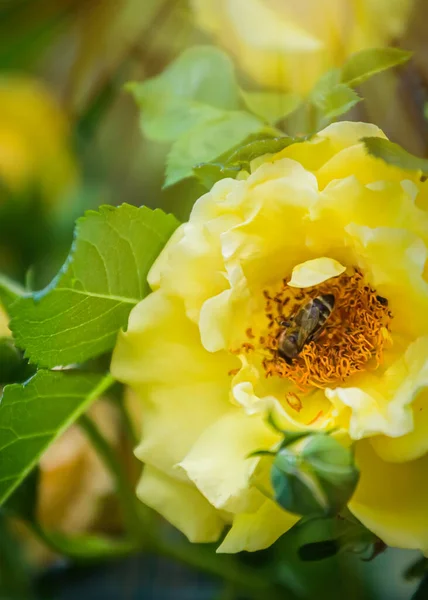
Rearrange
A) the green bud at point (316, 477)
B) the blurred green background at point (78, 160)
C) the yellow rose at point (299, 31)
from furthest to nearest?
the blurred green background at point (78, 160) < the yellow rose at point (299, 31) < the green bud at point (316, 477)

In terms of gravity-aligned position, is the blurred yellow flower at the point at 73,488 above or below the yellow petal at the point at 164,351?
below

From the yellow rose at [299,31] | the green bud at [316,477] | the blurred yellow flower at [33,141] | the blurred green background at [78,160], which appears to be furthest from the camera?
the blurred yellow flower at [33,141]

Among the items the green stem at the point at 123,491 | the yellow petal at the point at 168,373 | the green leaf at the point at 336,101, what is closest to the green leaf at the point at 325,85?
the green leaf at the point at 336,101

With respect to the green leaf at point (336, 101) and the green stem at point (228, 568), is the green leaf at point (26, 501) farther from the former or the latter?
the green leaf at point (336, 101)

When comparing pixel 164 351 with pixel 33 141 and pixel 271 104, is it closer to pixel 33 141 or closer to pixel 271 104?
pixel 271 104

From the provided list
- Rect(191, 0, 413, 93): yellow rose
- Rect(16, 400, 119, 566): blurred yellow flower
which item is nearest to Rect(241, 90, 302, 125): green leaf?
Rect(191, 0, 413, 93): yellow rose

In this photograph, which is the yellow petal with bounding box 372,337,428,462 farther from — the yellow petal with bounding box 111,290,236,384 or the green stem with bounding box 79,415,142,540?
the green stem with bounding box 79,415,142,540
